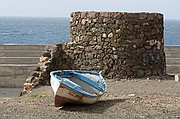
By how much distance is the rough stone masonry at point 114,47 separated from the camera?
58.0 ft

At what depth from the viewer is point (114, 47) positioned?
698 inches

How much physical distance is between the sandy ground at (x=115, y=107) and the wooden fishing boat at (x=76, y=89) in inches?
8.0

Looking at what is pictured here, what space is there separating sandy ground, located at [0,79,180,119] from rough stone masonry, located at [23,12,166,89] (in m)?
2.09

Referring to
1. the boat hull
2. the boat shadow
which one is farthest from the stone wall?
the boat hull

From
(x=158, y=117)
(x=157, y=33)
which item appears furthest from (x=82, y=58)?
(x=158, y=117)

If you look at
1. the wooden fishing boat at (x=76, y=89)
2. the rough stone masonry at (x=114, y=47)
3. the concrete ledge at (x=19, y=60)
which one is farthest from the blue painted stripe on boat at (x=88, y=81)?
the concrete ledge at (x=19, y=60)

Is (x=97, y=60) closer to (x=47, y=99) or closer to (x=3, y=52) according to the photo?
(x=47, y=99)

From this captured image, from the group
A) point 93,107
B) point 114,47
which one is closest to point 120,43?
point 114,47

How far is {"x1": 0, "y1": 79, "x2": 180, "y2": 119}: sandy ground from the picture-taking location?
37.9ft

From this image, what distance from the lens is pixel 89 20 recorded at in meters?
18.0

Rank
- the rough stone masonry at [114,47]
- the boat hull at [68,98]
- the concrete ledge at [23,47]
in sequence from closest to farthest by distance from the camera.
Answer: the boat hull at [68,98] < the rough stone masonry at [114,47] < the concrete ledge at [23,47]

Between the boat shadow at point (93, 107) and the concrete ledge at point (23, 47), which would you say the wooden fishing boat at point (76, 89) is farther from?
the concrete ledge at point (23, 47)

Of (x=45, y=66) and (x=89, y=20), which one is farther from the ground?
(x=89, y=20)

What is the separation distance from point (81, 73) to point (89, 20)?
13.3 feet
